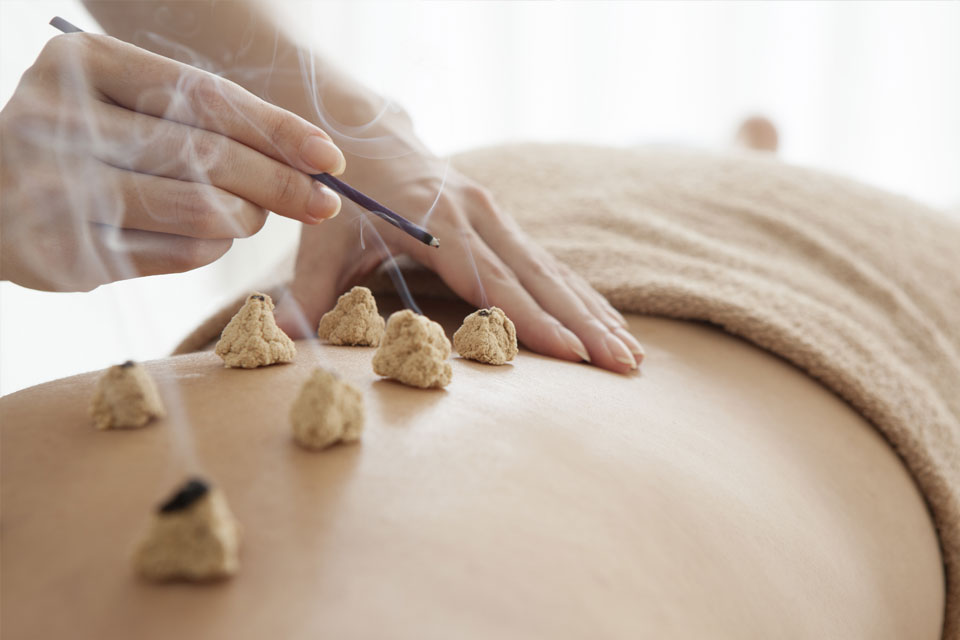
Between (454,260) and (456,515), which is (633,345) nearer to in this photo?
(454,260)

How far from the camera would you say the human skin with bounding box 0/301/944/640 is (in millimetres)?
334

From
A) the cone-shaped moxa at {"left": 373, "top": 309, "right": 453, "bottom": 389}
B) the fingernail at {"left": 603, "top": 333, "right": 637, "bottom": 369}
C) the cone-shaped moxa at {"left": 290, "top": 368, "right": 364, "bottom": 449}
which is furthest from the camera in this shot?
the fingernail at {"left": 603, "top": 333, "right": 637, "bottom": 369}

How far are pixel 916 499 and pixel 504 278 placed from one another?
56 cm

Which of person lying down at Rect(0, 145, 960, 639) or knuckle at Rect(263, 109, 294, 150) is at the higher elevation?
knuckle at Rect(263, 109, 294, 150)

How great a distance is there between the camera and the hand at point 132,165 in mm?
592

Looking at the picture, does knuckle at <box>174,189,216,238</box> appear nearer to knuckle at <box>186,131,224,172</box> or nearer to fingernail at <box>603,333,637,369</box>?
knuckle at <box>186,131,224,172</box>

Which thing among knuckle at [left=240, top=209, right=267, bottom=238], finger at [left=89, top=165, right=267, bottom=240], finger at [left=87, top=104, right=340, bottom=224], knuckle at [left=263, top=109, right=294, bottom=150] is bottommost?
knuckle at [left=240, top=209, right=267, bottom=238]

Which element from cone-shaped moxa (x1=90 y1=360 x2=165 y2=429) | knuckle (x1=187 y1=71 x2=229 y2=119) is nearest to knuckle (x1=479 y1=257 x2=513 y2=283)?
knuckle (x1=187 y1=71 x2=229 y2=119)

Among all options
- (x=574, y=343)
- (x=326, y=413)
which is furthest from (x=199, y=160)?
(x=574, y=343)

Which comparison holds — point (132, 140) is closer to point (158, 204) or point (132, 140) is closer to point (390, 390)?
point (158, 204)

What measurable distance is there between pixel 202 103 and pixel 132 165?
0.08 meters

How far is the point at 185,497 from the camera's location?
32 centimetres

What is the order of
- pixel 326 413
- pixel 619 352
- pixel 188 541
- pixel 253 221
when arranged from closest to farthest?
pixel 188 541
pixel 326 413
pixel 253 221
pixel 619 352

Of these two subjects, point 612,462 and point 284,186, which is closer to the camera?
point 612,462
